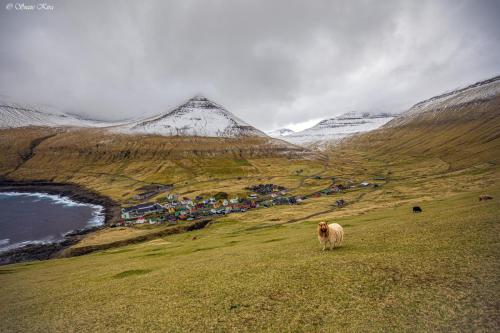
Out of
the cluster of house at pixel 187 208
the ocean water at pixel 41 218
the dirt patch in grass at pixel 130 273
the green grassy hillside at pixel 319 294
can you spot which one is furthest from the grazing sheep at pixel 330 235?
the ocean water at pixel 41 218

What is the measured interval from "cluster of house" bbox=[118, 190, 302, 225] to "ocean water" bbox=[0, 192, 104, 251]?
16888 mm

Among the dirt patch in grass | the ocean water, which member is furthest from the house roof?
the dirt patch in grass

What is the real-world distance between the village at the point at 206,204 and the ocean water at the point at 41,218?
19115mm

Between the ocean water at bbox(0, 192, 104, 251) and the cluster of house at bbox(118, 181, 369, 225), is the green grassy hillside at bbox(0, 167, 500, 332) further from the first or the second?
the ocean water at bbox(0, 192, 104, 251)

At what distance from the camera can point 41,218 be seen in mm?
135750

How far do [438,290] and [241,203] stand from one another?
138 m

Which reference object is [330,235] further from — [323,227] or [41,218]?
[41,218]

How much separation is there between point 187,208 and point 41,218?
70257 millimetres

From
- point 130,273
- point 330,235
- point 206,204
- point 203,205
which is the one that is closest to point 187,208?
point 203,205

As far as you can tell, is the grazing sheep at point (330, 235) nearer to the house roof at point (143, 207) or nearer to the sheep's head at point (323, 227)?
the sheep's head at point (323, 227)

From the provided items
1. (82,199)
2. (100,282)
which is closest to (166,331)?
(100,282)

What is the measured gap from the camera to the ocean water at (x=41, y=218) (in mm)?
109625

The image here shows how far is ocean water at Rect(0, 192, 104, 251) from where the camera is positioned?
109625 mm

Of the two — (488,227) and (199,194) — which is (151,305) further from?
(199,194)
